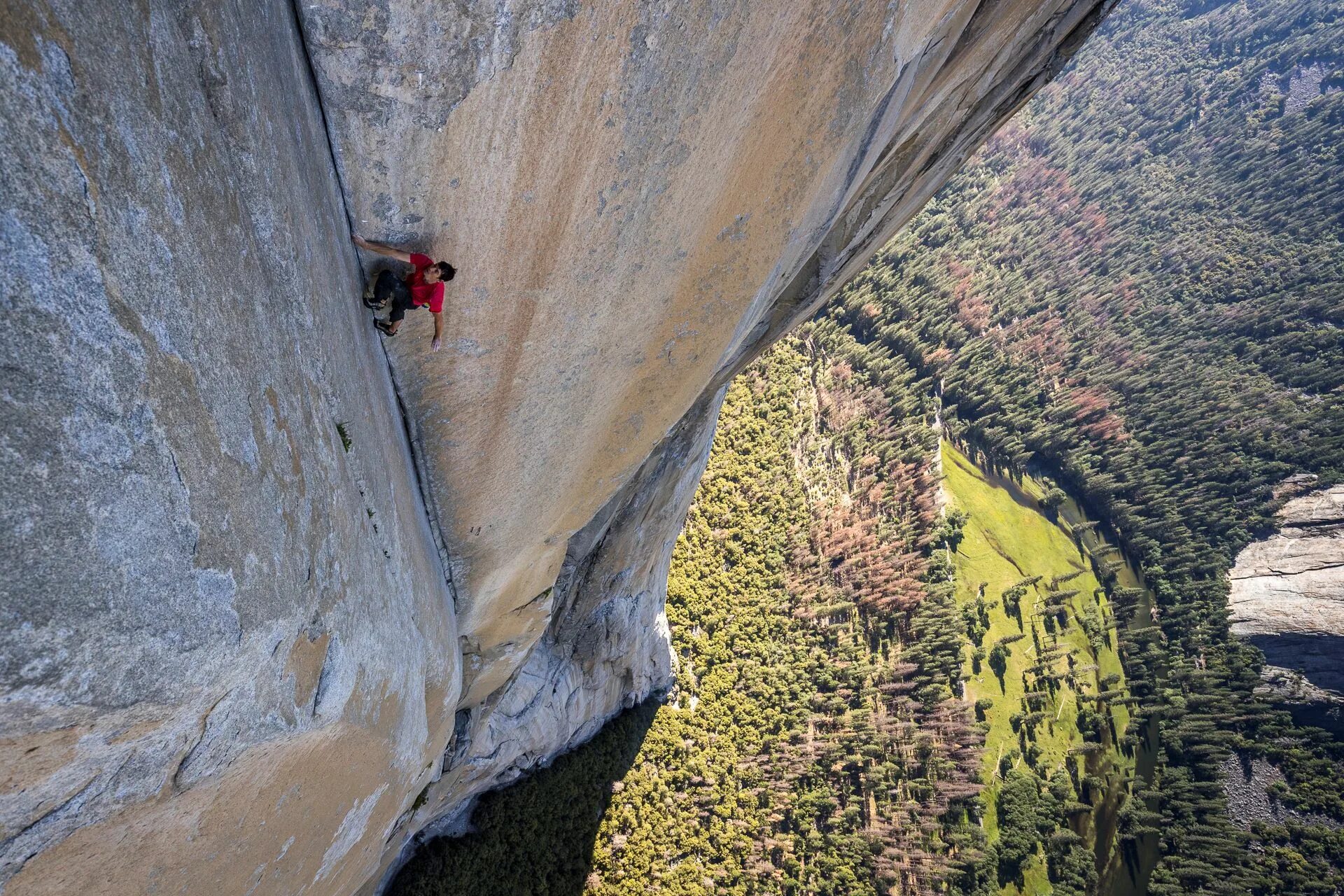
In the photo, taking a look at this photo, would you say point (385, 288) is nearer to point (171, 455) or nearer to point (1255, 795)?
point (171, 455)

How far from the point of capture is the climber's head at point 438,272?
15.8ft

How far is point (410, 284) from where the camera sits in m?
4.98

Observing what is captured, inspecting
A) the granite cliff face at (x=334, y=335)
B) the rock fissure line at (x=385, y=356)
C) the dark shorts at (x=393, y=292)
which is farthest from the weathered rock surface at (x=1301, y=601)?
the dark shorts at (x=393, y=292)

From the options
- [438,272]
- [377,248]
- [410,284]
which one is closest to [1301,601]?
[438,272]

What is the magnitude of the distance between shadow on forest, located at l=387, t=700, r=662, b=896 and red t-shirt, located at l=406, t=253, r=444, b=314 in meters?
12.6

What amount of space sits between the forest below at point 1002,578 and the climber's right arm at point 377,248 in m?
12.9

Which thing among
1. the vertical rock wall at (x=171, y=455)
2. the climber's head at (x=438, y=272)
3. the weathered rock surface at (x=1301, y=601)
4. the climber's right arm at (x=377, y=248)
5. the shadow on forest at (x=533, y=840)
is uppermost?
the weathered rock surface at (x=1301, y=601)

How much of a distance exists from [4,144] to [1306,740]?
45685 millimetres

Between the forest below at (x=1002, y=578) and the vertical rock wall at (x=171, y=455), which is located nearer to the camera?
the vertical rock wall at (x=171, y=455)

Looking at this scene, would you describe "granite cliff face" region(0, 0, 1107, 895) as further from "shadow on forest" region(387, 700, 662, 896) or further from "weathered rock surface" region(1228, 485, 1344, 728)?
"weathered rock surface" region(1228, 485, 1344, 728)

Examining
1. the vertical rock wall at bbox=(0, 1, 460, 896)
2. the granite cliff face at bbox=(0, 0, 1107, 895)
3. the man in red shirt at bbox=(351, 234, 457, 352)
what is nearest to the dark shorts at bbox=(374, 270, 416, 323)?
the man in red shirt at bbox=(351, 234, 457, 352)

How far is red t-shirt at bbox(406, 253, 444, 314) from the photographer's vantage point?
4875 mm

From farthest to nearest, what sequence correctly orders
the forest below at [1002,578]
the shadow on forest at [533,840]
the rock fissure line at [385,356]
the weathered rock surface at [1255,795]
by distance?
the weathered rock surface at [1255,795]
the forest below at [1002,578]
the shadow on forest at [533,840]
the rock fissure line at [385,356]

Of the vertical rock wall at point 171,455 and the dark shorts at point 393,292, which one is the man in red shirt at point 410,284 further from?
the vertical rock wall at point 171,455
